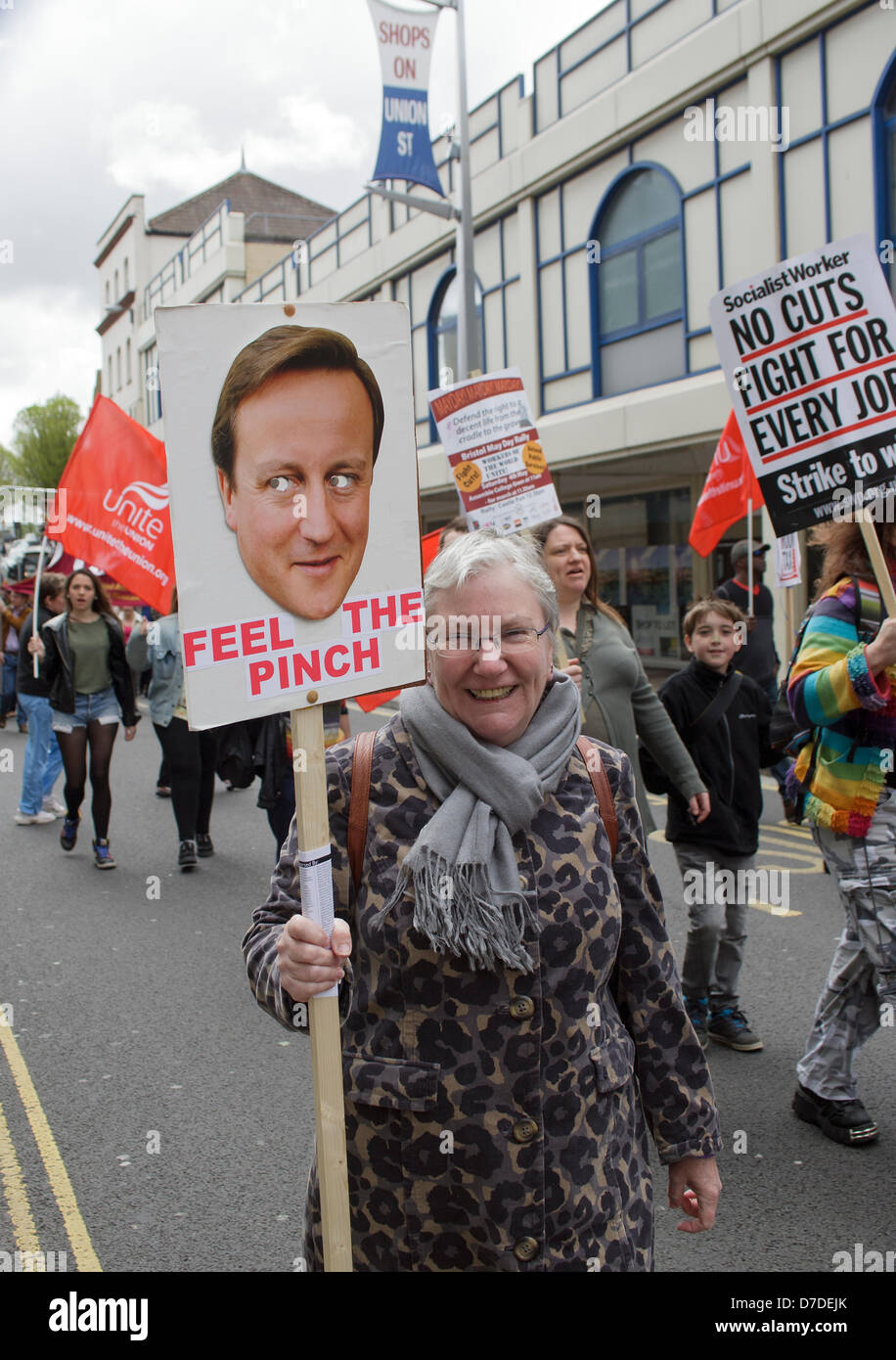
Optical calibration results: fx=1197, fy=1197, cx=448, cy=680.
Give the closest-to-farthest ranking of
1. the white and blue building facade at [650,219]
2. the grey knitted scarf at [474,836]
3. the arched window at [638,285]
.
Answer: the grey knitted scarf at [474,836], the white and blue building facade at [650,219], the arched window at [638,285]

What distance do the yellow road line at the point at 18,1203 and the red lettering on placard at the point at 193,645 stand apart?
7.20 feet

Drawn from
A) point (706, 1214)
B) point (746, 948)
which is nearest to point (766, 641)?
point (746, 948)

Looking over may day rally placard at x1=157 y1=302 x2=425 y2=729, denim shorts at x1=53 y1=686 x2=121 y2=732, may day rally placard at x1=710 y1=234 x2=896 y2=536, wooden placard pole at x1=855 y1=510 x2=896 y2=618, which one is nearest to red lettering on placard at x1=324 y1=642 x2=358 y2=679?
may day rally placard at x1=157 y1=302 x2=425 y2=729

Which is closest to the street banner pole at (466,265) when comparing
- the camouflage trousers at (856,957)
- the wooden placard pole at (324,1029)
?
the camouflage trousers at (856,957)

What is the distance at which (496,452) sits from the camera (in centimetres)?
760

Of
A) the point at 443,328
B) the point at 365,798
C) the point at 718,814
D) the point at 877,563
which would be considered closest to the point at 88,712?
the point at 718,814

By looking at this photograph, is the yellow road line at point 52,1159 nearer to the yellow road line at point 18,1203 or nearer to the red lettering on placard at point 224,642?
the yellow road line at point 18,1203

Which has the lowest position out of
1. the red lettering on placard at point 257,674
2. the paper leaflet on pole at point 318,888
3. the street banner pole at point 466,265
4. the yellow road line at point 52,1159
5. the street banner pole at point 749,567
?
the yellow road line at point 52,1159

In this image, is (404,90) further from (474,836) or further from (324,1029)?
(324,1029)

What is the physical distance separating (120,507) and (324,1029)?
741cm

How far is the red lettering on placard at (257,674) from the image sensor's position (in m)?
1.96

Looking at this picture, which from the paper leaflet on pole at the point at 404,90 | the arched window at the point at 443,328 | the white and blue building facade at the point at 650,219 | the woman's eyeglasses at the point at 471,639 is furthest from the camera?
the arched window at the point at 443,328

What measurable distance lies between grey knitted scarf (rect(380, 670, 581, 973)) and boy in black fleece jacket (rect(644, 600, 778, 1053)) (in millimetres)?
2870
